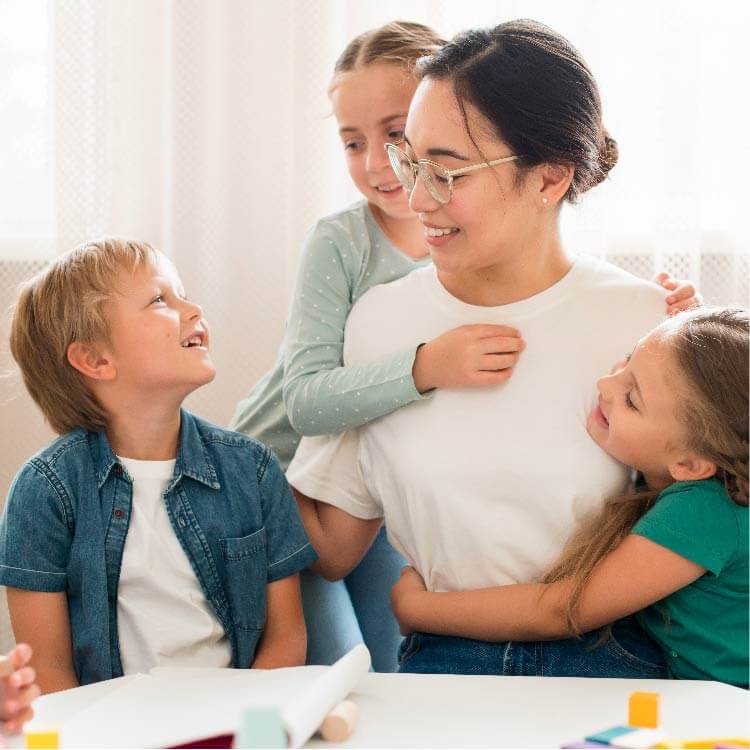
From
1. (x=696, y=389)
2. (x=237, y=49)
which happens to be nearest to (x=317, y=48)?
(x=237, y=49)

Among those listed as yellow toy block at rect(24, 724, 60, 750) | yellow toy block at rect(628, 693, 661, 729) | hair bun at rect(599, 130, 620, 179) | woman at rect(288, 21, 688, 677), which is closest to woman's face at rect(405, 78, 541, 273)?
woman at rect(288, 21, 688, 677)

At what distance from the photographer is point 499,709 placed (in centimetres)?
89

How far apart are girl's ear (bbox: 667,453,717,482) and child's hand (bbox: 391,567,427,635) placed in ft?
1.03

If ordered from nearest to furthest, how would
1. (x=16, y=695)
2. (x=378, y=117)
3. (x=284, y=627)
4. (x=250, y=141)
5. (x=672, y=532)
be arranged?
1. (x=16, y=695)
2. (x=672, y=532)
3. (x=284, y=627)
4. (x=378, y=117)
5. (x=250, y=141)

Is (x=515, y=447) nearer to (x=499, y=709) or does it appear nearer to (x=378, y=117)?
(x=499, y=709)

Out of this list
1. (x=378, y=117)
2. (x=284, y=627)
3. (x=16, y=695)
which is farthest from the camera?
(x=378, y=117)

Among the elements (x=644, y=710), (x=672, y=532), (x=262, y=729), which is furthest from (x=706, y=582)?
(x=262, y=729)

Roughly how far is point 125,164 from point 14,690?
1299 millimetres

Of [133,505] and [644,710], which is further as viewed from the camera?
[133,505]

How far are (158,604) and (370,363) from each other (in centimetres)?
37

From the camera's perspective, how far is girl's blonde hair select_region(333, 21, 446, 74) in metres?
1.47

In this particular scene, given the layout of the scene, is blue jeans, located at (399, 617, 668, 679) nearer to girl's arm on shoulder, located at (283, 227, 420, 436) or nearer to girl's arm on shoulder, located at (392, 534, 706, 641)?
girl's arm on shoulder, located at (392, 534, 706, 641)


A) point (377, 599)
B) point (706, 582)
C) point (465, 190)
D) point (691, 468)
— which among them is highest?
point (465, 190)

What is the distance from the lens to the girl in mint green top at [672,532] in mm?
1074
